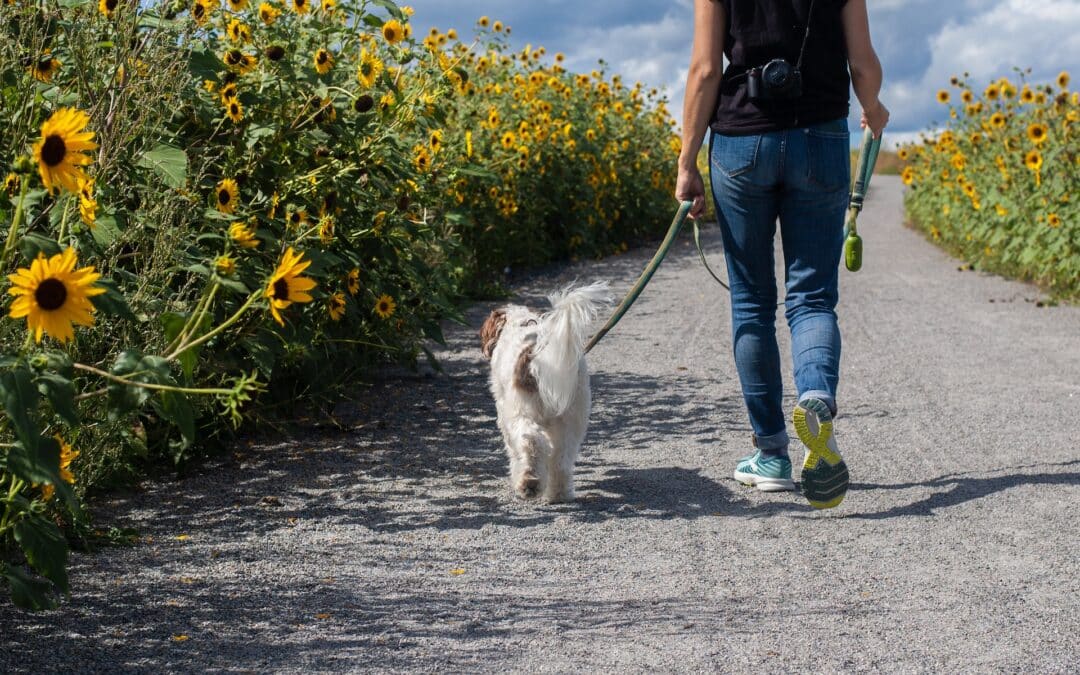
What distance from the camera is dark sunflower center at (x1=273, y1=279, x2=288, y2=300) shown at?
2.64 m

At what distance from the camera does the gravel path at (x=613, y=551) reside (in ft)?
10.1

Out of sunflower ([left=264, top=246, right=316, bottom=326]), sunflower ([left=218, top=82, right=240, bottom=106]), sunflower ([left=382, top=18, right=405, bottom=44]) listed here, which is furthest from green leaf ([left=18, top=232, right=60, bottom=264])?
sunflower ([left=382, top=18, right=405, bottom=44])

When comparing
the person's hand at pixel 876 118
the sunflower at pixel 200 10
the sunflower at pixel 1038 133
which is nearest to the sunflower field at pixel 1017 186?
the sunflower at pixel 1038 133

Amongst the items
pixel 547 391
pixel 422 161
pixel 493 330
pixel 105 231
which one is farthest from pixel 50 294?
pixel 422 161

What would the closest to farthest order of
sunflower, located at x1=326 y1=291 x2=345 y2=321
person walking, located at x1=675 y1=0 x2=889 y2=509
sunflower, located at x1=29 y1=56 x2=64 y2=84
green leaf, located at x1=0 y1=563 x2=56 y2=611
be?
green leaf, located at x1=0 y1=563 x2=56 y2=611 < sunflower, located at x1=29 y1=56 x2=64 y2=84 < person walking, located at x1=675 y1=0 x2=889 y2=509 < sunflower, located at x1=326 y1=291 x2=345 y2=321

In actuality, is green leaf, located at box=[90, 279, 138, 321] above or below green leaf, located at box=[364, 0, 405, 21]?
below

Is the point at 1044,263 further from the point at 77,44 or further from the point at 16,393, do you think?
the point at 16,393

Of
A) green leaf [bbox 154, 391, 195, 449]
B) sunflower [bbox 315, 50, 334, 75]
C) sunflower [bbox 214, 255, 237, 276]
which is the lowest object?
green leaf [bbox 154, 391, 195, 449]

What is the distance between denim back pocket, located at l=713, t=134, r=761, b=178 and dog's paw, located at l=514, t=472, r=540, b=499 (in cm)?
138

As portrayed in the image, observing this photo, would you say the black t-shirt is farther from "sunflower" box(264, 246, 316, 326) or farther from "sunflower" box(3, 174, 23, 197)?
"sunflower" box(3, 174, 23, 197)

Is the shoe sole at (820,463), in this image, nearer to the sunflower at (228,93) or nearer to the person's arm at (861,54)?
the person's arm at (861,54)

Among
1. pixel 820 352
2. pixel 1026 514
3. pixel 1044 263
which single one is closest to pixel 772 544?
pixel 820 352

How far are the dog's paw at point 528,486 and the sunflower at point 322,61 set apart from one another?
1957 mm

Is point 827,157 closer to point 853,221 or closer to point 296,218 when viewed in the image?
point 853,221
